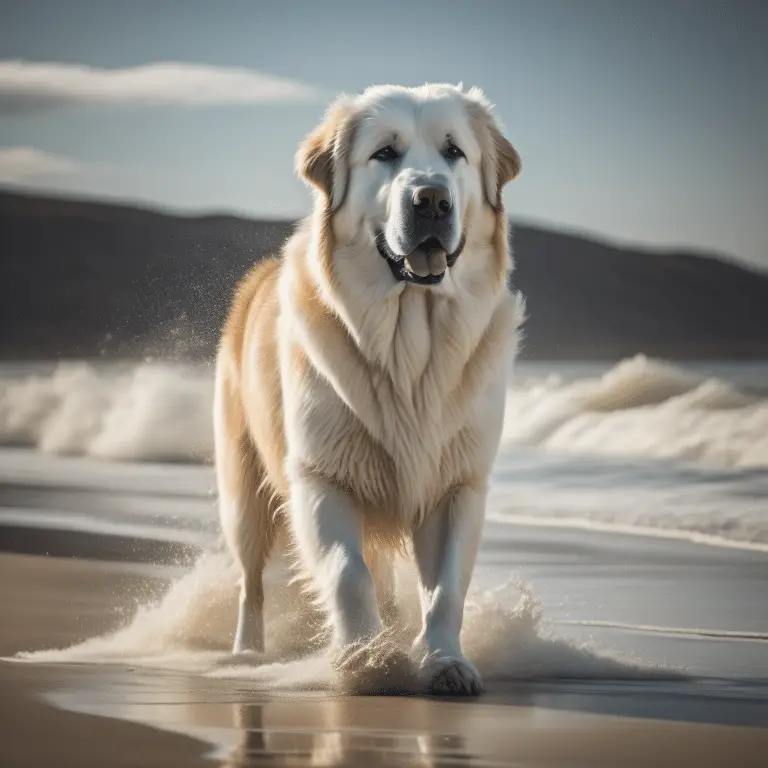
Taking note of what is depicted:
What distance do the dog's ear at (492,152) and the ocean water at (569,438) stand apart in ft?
10.9

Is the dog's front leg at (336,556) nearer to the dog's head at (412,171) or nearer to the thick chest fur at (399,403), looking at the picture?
the thick chest fur at (399,403)

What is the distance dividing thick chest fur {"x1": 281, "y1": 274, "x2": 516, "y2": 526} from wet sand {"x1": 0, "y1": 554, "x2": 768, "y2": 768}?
69cm

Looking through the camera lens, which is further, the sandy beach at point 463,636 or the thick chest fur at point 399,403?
the thick chest fur at point 399,403

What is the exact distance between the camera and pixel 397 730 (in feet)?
10.3

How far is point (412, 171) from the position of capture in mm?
4094

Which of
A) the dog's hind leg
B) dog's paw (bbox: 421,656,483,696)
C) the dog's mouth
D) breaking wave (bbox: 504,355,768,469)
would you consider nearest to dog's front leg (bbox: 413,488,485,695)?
dog's paw (bbox: 421,656,483,696)

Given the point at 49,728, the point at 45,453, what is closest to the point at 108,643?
the point at 49,728

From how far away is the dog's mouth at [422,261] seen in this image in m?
4.16

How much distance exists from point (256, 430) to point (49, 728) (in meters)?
1.96

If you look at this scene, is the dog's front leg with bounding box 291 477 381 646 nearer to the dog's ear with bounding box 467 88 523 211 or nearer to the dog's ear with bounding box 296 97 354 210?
the dog's ear with bounding box 296 97 354 210

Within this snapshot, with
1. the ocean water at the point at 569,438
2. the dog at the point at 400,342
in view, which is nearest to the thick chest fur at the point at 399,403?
the dog at the point at 400,342

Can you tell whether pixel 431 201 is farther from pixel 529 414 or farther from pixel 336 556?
pixel 529 414

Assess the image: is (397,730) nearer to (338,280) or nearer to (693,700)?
(693,700)

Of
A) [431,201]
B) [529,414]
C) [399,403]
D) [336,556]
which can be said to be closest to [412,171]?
[431,201]
